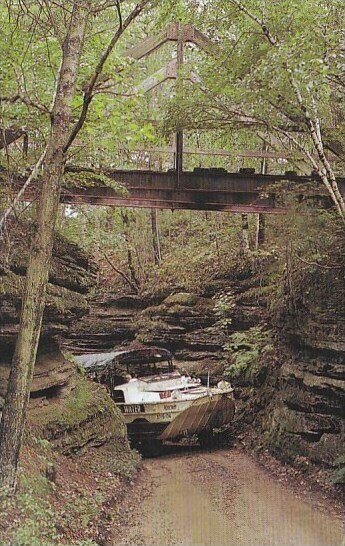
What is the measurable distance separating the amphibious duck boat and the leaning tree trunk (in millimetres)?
7432

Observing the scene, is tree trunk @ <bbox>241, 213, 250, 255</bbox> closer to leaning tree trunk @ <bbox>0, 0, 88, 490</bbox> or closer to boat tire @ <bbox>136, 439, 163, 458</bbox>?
boat tire @ <bbox>136, 439, 163, 458</bbox>

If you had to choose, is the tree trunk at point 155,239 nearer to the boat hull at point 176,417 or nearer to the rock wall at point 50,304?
the boat hull at point 176,417

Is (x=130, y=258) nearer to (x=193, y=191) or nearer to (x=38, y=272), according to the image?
(x=193, y=191)

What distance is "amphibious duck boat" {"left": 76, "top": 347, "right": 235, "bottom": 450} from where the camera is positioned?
13.6m

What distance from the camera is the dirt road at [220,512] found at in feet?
27.9

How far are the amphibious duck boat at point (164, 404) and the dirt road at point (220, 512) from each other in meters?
1.22

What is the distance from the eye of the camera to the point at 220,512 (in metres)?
9.74

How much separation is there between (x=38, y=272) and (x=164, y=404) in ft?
25.4

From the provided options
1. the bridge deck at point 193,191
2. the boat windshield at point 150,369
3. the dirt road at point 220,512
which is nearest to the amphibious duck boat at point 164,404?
the boat windshield at point 150,369

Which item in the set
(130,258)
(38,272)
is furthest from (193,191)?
(130,258)

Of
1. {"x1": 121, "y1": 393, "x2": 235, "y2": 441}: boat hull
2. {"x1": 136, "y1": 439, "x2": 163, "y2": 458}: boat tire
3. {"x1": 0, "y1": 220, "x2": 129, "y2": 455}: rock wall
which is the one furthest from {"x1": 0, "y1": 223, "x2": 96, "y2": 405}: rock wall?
{"x1": 136, "y1": 439, "x2": 163, "y2": 458}: boat tire

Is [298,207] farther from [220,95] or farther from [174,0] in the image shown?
[174,0]

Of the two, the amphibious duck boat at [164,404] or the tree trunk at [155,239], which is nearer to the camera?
the amphibious duck boat at [164,404]

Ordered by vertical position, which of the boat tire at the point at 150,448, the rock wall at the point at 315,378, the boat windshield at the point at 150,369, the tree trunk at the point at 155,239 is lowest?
the boat tire at the point at 150,448
